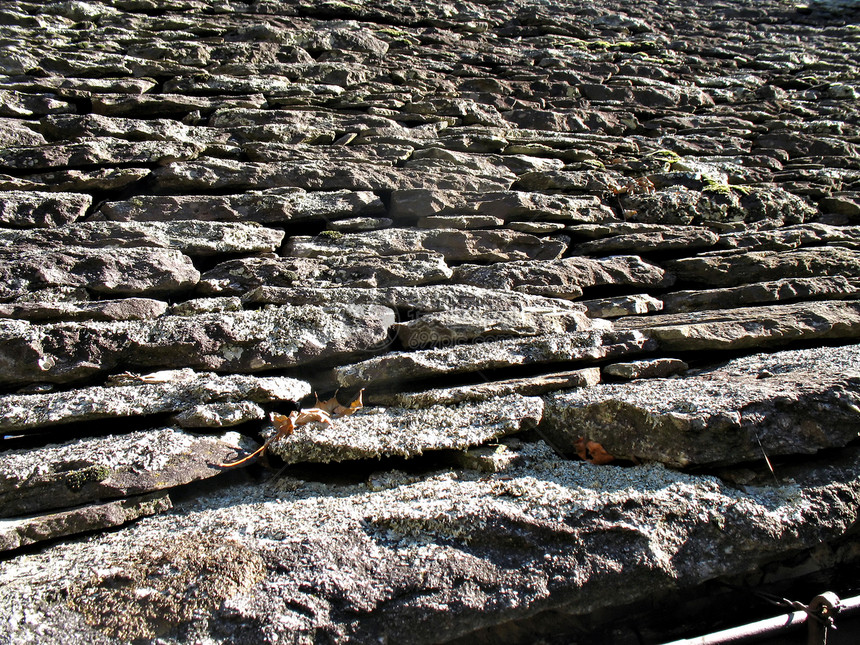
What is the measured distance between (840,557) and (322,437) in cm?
160

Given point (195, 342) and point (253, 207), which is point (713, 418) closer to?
point (195, 342)

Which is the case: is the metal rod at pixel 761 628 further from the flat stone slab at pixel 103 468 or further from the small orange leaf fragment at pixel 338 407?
the flat stone slab at pixel 103 468

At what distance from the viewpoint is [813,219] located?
11.9ft

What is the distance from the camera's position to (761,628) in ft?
5.11

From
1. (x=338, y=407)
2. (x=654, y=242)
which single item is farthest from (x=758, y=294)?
(x=338, y=407)

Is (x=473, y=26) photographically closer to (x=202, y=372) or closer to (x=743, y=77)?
(x=743, y=77)

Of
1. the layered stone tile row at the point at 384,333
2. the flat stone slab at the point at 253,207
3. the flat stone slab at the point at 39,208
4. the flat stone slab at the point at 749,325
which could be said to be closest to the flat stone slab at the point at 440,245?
the layered stone tile row at the point at 384,333

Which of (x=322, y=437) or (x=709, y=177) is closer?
(x=322, y=437)

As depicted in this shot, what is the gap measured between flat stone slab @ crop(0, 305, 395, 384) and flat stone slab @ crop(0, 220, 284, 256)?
47cm

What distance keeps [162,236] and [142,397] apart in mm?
915

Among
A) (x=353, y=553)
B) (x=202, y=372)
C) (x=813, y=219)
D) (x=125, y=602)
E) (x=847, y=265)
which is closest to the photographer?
(x=125, y=602)

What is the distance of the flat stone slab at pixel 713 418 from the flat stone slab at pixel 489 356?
0.22 meters

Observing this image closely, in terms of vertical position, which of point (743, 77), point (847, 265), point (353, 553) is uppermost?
point (743, 77)

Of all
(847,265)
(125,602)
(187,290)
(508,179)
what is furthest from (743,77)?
(125,602)
